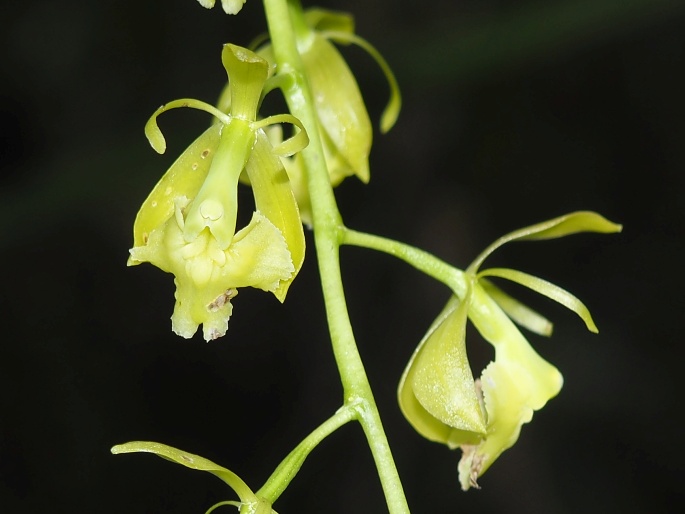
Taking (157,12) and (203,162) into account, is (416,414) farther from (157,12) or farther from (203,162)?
(157,12)

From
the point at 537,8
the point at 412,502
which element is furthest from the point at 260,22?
the point at 412,502

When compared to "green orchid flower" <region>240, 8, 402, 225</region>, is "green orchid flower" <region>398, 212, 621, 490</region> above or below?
below

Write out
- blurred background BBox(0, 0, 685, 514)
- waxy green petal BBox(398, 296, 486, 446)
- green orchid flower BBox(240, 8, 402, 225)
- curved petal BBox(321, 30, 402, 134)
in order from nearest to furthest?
waxy green petal BBox(398, 296, 486, 446) < green orchid flower BBox(240, 8, 402, 225) < curved petal BBox(321, 30, 402, 134) < blurred background BBox(0, 0, 685, 514)

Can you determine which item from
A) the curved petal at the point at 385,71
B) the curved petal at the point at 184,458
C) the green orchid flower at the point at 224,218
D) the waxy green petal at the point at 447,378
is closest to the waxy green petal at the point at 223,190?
the green orchid flower at the point at 224,218

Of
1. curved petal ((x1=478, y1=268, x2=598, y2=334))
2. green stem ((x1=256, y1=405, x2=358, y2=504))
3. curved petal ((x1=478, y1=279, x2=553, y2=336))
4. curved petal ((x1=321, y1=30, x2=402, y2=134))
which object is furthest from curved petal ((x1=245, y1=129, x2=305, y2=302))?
curved petal ((x1=321, y1=30, x2=402, y2=134))

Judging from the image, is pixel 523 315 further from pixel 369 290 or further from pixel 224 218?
pixel 369 290

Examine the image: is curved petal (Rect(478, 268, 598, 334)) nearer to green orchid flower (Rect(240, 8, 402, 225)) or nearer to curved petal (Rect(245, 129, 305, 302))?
curved petal (Rect(245, 129, 305, 302))

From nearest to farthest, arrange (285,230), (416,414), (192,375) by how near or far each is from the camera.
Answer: (285,230) → (416,414) → (192,375)
